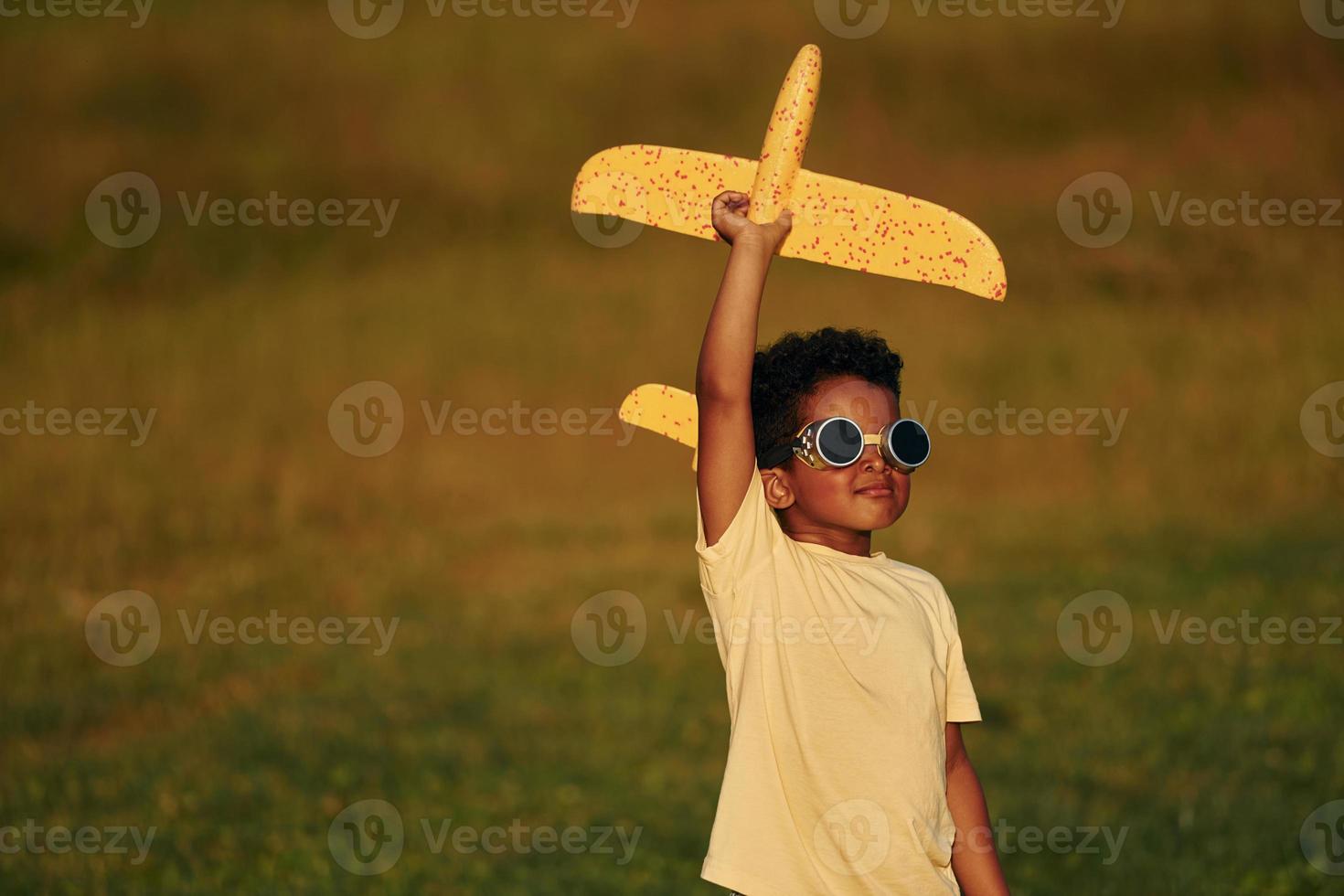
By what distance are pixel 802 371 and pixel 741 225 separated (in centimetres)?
39

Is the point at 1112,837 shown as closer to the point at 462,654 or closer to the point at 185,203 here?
the point at 462,654

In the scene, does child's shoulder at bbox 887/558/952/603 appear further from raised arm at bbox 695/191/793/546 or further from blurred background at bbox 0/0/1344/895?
blurred background at bbox 0/0/1344/895

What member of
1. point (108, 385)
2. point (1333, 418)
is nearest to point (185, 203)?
point (108, 385)

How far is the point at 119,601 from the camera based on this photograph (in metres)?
11.1

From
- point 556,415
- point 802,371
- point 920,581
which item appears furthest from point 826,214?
point 556,415

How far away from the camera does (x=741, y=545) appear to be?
302cm

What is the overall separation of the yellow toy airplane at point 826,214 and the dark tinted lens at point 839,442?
28 centimetres

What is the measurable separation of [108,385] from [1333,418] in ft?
31.9

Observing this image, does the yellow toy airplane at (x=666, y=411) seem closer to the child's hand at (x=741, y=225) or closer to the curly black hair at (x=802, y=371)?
the curly black hair at (x=802, y=371)

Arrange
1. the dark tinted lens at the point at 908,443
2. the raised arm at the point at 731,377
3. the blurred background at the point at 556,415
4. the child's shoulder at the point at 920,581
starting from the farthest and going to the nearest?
the blurred background at the point at 556,415 < the child's shoulder at the point at 920,581 < the dark tinted lens at the point at 908,443 < the raised arm at the point at 731,377

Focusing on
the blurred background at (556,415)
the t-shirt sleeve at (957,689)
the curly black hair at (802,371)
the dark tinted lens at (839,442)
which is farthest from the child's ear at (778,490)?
the blurred background at (556,415)

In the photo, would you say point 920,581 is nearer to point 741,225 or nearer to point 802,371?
point 802,371

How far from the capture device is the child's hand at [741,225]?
9.82ft

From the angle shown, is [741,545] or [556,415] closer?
[741,545]
